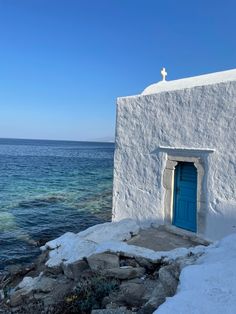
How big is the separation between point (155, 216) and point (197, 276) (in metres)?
4.98

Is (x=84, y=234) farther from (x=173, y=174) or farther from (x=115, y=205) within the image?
(x=173, y=174)

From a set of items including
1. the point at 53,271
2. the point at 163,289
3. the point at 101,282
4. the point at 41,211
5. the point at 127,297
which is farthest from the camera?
the point at 41,211

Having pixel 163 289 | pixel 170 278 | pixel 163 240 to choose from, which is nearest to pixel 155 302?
pixel 163 289

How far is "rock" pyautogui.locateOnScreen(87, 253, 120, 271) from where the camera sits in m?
6.92

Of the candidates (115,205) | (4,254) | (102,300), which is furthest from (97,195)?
(102,300)

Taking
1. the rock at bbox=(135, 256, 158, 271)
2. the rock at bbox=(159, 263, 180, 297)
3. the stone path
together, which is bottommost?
the rock at bbox=(135, 256, 158, 271)

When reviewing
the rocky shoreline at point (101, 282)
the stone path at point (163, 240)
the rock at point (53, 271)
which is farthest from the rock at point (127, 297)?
the rock at point (53, 271)

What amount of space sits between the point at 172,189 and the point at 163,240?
139cm

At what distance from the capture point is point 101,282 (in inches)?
243

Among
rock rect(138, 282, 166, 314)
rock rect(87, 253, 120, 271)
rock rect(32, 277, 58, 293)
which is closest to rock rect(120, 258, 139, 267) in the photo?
rock rect(87, 253, 120, 271)

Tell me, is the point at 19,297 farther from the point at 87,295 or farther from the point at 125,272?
the point at 125,272

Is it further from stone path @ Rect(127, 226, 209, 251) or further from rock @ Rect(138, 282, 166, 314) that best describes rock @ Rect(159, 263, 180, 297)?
stone path @ Rect(127, 226, 209, 251)

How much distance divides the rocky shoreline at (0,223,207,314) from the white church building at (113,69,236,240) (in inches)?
52.9

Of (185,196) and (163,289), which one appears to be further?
(185,196)
